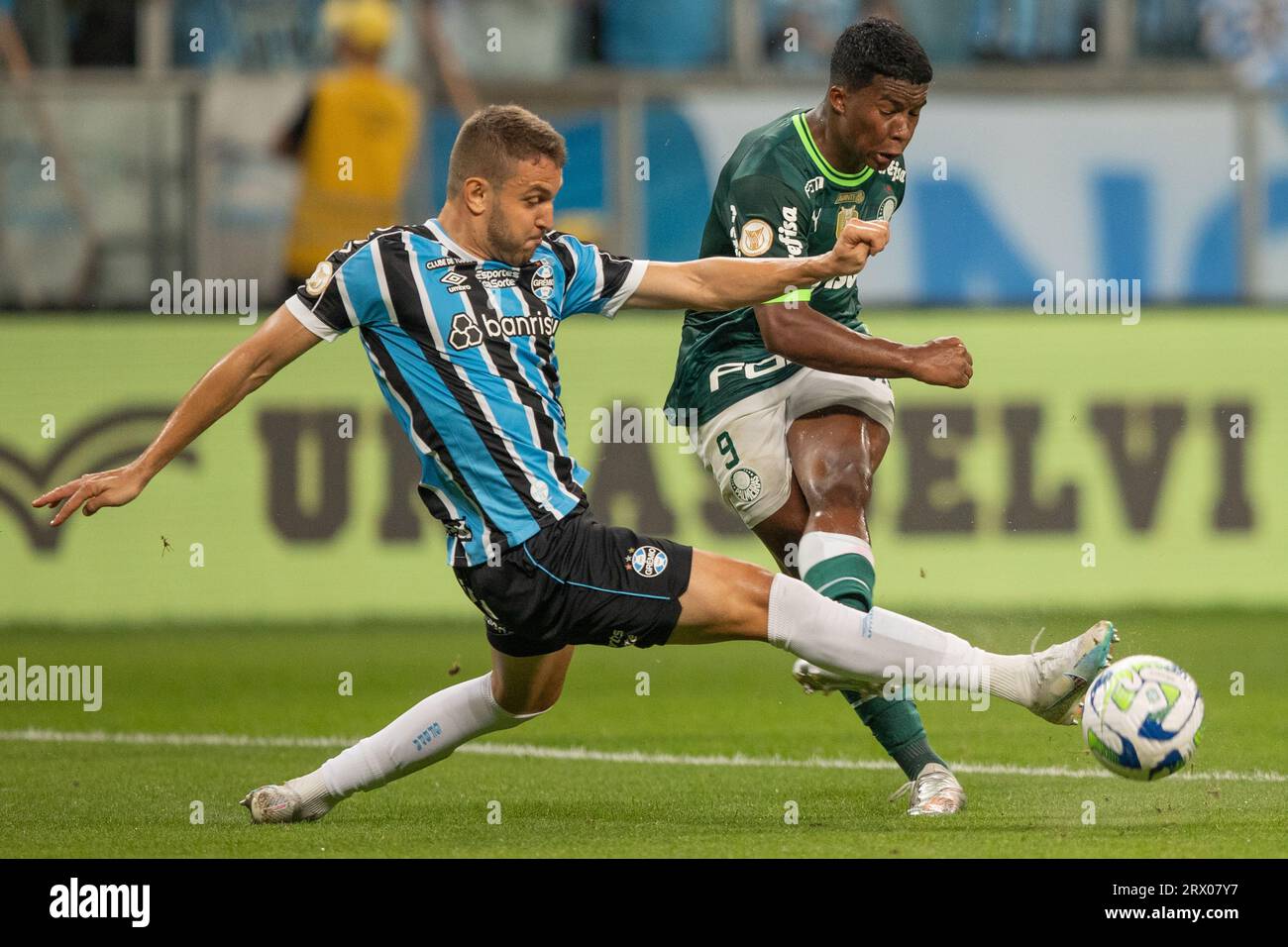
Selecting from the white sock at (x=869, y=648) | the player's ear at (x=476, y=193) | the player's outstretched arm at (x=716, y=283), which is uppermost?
the player's ear at (x=476, y=193)

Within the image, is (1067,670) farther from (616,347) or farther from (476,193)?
(616,347)

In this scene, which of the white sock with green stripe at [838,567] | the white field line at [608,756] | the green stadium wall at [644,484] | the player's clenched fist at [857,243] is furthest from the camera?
the green stadium wall at [644,484]

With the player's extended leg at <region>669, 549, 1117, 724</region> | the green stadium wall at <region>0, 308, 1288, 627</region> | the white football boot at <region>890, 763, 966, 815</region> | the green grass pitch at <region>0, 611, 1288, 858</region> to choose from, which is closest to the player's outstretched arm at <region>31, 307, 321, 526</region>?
the green grass pitch at <region>0, 611, 1288, 858</region>

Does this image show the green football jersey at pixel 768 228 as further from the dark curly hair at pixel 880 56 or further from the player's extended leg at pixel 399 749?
the player's extended leg at pixel 399 749

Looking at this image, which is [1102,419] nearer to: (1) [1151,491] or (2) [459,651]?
(1) [1151,491]

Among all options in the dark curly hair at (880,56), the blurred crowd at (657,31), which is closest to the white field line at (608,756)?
the dark curly hair at (880,56)

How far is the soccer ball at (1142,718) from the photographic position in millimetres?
5195

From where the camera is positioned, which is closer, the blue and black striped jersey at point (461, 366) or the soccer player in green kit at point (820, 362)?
the blue and black striped jersey at point (461, 366)

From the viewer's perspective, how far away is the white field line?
6.75m

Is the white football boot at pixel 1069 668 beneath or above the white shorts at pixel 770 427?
beneath

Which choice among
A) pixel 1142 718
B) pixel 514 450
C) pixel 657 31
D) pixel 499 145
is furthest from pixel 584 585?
pixel 657 31

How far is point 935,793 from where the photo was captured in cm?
597

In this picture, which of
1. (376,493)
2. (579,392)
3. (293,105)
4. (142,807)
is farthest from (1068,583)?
(142,807)

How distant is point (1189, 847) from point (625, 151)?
870cm
